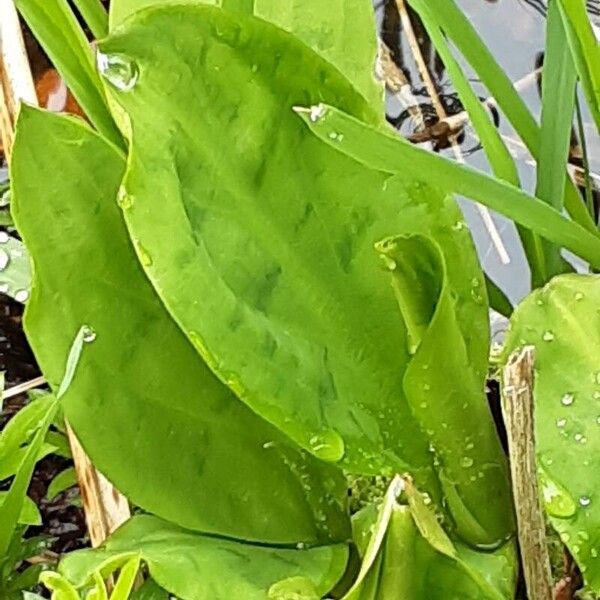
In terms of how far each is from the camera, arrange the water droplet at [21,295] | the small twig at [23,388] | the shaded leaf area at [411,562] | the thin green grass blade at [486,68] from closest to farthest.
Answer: the shaded leaf area at [411,562], the thin green grass blade at [486,68], the water droplet at [21,295], the small twig at [23,388]

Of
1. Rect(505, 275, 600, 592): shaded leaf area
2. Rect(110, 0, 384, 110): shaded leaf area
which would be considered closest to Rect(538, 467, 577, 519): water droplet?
Rect(505, 275, 600, 592): shaded leaf area

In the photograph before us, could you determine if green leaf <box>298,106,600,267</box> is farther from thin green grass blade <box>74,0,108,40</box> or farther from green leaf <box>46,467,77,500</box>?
green leaf <box>46,467,77,500</box>

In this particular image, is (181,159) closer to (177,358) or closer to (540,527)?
(177,358)

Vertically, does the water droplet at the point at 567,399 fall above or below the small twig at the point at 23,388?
above

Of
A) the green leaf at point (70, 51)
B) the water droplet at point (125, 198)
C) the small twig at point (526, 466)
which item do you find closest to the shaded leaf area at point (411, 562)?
the small twig at point (526, 466)

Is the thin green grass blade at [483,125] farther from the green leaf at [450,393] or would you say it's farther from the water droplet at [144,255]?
the water droplet at [144,255]

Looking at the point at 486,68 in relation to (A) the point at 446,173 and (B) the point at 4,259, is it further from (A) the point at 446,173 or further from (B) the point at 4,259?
(B) the point at 4,259
